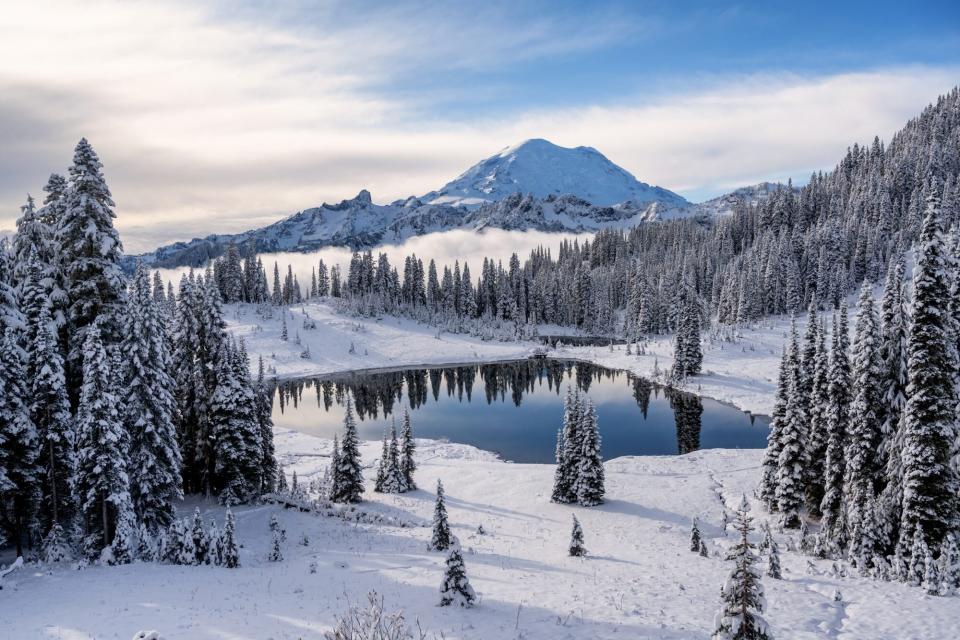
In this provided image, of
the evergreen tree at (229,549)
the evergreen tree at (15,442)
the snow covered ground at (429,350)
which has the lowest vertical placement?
the snow covered ground at (429,350)

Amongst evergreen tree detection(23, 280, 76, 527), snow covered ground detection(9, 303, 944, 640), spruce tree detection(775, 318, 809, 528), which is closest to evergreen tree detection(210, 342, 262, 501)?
snow covered ground detection(9, 303, 944, 640)

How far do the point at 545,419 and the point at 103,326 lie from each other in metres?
53.4

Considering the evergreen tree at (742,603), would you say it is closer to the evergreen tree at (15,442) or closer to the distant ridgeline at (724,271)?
the evergreen tree at (15,442)

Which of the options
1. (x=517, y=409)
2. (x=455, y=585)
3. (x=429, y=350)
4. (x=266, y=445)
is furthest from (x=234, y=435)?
(x=429, y=350)

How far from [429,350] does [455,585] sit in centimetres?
10510

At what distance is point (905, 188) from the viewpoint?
151m

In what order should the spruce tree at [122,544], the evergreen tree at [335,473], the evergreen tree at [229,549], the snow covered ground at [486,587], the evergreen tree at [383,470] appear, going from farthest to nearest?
the evergreen tree at [383,470] → the evergreen tree at [335,473] → the evergreen tree at [229,549] → the spruce tree at [122,544] → the snow covered ground at [486,587]

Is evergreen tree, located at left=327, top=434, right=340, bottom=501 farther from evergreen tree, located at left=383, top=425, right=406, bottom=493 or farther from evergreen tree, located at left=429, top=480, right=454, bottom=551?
evergreen tree, located at left=429, top=480, right=454, bottom=551

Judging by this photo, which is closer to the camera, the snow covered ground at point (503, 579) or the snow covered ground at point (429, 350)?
the snow covered ground at point (503, 579)

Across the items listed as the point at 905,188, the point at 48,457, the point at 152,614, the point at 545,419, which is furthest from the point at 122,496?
the point at 905,188

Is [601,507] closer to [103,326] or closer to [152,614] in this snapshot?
[152,614]

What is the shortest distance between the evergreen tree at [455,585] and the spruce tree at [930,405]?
1830cm

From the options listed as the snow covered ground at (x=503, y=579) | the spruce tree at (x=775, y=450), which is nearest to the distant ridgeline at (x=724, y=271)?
the spruce tree at (x=775, y=450)

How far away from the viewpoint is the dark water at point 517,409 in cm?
5947
